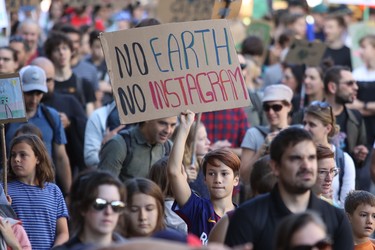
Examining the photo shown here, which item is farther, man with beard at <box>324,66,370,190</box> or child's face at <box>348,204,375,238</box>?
man with beard at <box>324,66,370,190</box>

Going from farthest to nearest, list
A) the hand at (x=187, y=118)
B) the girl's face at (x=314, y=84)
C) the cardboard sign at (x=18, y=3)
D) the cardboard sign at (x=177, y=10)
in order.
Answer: the cardboard sign at (x=18, y=3) < the cardboard sign at (x=177, y=10) < the girl's face at (x=314, y=84) < the hand at (x=187, y=118)

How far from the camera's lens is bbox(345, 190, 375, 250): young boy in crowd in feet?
32.7

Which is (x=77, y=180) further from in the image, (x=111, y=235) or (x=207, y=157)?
(x=207, y=157)

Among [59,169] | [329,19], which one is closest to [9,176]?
[59,169]

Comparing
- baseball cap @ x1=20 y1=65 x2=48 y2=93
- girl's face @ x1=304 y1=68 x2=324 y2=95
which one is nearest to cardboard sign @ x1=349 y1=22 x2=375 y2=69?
girl's face @ x1=304 y1=68 x2=324 y2=95

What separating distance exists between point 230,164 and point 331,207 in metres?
1.93

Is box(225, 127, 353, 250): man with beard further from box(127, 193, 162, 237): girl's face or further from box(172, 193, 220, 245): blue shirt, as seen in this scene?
box(172, 193, 220, 245): blue shirt

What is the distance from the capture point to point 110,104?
13.3 metres

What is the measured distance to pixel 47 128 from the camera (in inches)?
487

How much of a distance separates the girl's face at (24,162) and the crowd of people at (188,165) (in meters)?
0.01

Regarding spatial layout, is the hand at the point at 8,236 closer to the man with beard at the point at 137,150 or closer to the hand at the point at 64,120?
the man with beard at the point at 137,150

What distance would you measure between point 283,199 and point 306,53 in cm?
964

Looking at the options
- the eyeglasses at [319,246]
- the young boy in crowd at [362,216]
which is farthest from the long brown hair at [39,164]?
the eyeglasses at [319,246]

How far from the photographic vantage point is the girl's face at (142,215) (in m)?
8.12
